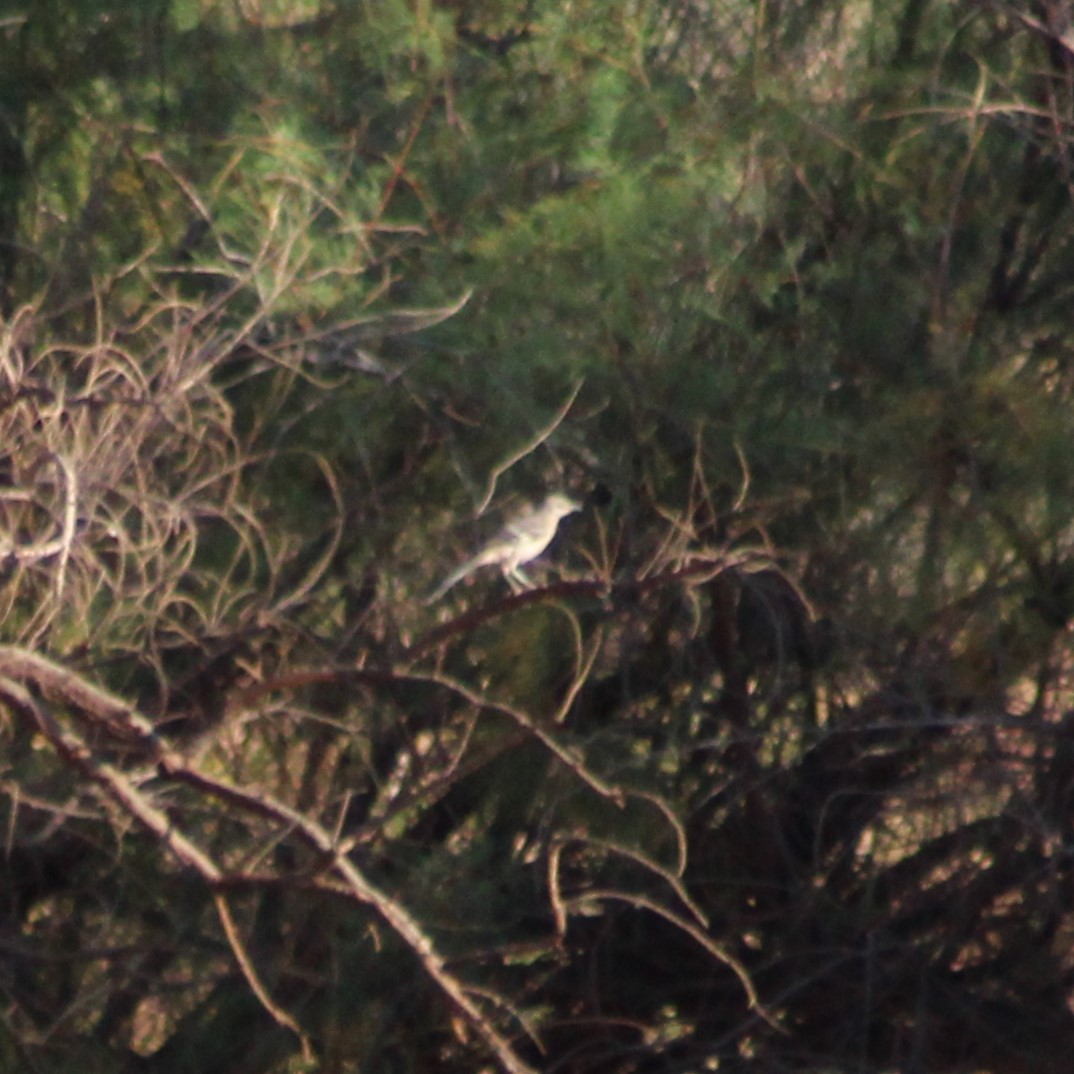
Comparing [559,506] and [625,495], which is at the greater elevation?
[559,506]

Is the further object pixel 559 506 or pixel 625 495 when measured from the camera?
pixel 625 495

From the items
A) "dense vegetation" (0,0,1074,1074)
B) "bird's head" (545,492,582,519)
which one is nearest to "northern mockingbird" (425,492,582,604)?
"bird's head" (545,492,582,519)

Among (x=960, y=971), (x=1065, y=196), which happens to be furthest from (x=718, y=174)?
(x=960, y=971)

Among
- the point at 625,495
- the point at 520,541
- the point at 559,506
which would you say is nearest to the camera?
the point at 520,541

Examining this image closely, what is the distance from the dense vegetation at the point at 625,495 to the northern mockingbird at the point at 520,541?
24 centimetres

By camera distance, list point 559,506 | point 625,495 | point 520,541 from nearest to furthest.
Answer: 1. point 520,541
2. point 559,506
3. point 625,495

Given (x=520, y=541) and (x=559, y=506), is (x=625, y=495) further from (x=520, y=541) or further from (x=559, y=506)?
(x=520, y=541)

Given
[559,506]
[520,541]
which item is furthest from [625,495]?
[520,541]

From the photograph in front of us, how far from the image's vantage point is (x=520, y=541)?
503 centimetres

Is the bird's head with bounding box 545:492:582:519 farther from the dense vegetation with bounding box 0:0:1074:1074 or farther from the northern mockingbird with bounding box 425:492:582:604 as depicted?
the dense vegetation with bounding box 0:0:1074:1074

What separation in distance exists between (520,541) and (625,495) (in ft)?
1.94

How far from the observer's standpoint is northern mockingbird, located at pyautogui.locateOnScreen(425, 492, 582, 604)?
494 centimetres

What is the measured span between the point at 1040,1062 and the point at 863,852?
75 centimetres

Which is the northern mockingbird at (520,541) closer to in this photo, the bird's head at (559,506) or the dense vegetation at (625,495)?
the bird's head at (559,506)
